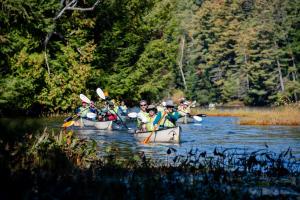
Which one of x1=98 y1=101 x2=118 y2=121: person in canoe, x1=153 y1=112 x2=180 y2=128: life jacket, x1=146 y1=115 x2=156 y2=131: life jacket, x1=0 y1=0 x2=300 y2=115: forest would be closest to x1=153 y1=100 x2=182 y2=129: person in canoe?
x1=153 y1=112 x2=180 y2=128: life jacket

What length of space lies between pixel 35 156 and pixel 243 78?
80177mm

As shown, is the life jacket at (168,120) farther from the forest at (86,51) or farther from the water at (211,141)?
the forest at (86,51)

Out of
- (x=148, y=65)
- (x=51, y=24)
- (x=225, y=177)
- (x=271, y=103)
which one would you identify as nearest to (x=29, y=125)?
(x=225, y=177)

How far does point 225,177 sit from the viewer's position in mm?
11594

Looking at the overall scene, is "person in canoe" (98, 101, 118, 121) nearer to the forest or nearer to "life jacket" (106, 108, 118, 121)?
"life jacket" (106, 108, 118, 121)

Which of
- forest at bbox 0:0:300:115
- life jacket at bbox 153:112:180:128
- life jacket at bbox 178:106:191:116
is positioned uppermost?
forest at bbox 0:0:300:115

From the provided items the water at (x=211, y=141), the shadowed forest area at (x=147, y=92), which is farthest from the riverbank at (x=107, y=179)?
the water at (x=211, y=141)

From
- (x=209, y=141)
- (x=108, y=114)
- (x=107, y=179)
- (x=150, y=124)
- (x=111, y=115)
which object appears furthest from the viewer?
(x=108, y=114)

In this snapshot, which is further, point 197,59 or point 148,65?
point 197,59

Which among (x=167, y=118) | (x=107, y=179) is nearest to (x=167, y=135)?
(x=167, y=118)

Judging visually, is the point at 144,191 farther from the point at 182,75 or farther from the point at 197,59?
the point at 197,59

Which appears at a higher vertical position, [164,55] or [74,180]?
[164,55]

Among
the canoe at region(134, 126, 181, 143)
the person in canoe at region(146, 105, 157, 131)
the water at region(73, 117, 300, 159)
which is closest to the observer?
the water at region(73, 117, 300, 159)

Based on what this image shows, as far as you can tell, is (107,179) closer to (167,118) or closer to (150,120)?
(167,118)
